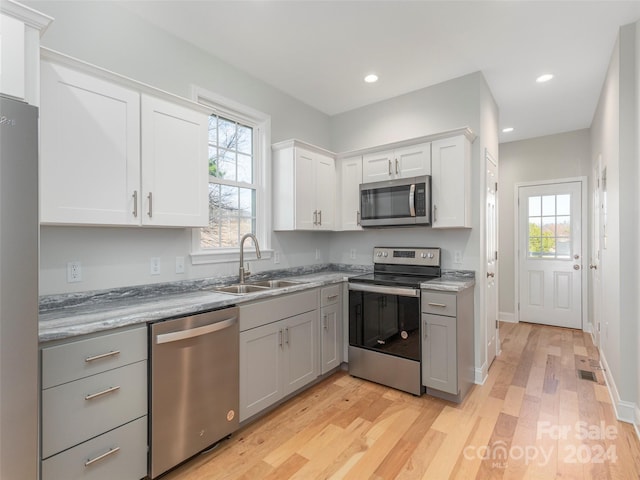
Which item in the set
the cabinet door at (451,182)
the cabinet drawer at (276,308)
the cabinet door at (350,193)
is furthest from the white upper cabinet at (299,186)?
the cabinet door at (451,182)

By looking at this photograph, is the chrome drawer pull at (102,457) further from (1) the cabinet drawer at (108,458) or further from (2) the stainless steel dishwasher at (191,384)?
(2) the stainless steel dishwasher at (191,384)

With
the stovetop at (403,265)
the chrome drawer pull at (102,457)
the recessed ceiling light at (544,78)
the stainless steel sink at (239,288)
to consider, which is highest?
the recessed ceiling light at (544,78)

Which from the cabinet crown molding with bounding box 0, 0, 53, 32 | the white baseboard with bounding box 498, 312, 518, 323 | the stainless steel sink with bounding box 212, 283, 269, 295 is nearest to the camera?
the cabinet crown molding with bounding box 0, 0, 53, 32

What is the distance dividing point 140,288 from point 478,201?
2861 mm

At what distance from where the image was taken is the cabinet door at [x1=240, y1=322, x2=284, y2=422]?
7.07 feet

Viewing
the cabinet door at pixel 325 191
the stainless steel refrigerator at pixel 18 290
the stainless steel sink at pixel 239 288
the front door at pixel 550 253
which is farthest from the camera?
the front door at pixel 550 253

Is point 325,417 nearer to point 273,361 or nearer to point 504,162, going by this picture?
point 273,361

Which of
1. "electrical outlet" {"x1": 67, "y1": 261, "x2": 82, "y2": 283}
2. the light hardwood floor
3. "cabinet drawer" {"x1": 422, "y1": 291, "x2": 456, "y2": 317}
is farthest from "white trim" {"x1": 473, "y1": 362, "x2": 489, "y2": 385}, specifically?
"electrical outlet" {"x1": 67, "y1": 261, "x2": 82, "y2": 283}

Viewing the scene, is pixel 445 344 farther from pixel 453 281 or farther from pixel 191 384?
pixel 191 384

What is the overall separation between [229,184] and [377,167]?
1.49 metres

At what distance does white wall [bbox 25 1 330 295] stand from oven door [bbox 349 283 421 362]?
1.08 metres

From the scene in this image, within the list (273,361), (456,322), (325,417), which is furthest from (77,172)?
(456,322)

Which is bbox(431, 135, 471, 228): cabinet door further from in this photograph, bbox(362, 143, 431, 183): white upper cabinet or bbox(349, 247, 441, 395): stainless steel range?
bbox(349, 247, 441, 395): stainless steel range

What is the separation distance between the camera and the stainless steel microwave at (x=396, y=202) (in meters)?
2.93
